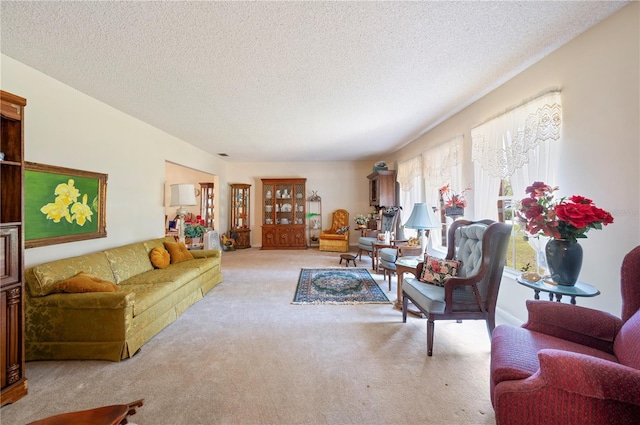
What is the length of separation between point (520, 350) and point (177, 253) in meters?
4.02

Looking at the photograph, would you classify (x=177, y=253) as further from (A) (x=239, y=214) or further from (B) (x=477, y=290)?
(B) (x=477, y=290)

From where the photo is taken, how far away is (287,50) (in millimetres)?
2027

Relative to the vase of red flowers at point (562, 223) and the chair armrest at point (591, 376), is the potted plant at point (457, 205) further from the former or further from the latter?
the chair armrest at point (591, 376)

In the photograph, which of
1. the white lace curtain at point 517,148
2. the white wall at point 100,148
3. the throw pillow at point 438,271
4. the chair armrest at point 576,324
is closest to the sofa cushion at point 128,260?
the white wall at point 100,148

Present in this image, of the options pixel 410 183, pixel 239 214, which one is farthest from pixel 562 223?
pixel 239 214

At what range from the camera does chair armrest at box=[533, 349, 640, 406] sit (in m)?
0.92

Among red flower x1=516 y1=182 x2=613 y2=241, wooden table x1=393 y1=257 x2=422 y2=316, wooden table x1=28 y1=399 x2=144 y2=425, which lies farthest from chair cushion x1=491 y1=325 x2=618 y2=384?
wooden table x1=28 y1=399 x2=144 y2=425

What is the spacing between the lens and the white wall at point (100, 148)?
2.33 meters

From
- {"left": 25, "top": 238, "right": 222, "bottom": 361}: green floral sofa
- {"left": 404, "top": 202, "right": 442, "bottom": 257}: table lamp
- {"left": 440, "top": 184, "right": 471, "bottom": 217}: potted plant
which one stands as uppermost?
{"left": 440, "top": 184, "right": 471, "bottom": 217}: potted plant

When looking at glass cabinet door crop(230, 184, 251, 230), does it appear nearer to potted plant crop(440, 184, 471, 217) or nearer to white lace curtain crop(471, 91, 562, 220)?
potted plant crop(440, 184, 471, 217)

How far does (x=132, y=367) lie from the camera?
77.2 inches

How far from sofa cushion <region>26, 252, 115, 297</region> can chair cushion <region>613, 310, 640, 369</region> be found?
12.6 feet

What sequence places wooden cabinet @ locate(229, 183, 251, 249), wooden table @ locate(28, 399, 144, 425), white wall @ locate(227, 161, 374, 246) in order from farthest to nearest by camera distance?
white wall @ locate(227, 161, 374, 246)
wooden cabinet @ locate(229, 183, 251, 249)
wooden table @ locate(28, 399, 144, 425)

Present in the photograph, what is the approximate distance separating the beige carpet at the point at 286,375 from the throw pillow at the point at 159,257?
104cm
